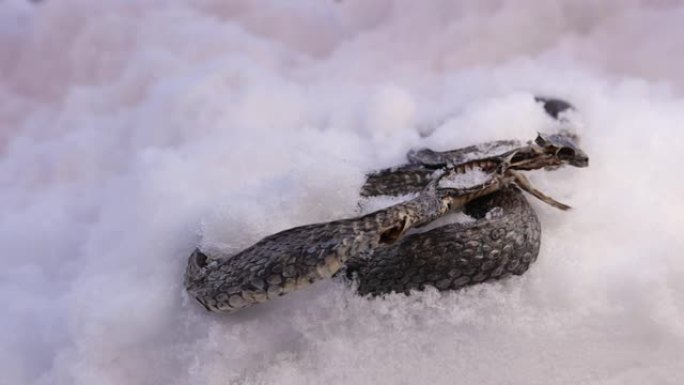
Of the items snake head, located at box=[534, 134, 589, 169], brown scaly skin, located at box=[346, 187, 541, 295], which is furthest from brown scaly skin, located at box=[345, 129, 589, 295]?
snake head, located at box=[534, 134, 589, 169]

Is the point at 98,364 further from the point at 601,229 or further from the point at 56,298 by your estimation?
the point at 601,229

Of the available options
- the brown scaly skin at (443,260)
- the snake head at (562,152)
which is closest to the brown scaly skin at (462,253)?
the brown scaly skin at (443,260)

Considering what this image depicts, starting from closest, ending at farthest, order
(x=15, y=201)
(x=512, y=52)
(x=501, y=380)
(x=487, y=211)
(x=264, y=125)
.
A: (x=501, y=380), (x=487, y=211), (x=15, y=201), (x=264, y=125), (x=512, y=52)

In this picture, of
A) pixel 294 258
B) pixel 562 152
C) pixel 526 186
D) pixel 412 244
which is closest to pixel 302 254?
pixel 294 258

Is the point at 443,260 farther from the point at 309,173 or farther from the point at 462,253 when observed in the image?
the point at 309,173

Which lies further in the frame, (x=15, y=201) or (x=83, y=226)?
(x=15, y=201)

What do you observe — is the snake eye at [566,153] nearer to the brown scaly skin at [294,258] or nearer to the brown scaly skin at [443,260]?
the brown scaly skin at [443,260]

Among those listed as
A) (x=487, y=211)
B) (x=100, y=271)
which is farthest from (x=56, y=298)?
(x=487, y=211)
